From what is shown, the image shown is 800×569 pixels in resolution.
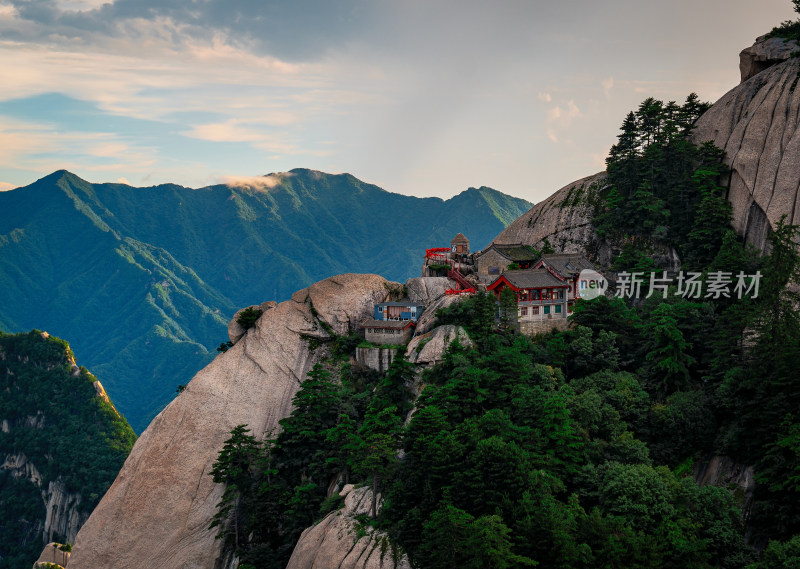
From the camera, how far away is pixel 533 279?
59.6 metres

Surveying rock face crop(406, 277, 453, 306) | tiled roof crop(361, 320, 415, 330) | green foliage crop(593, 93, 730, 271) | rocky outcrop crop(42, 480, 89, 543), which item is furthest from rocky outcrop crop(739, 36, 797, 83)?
rocky outcrop crop(42, 480, 89, 543)

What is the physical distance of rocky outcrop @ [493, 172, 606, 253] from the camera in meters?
71.7

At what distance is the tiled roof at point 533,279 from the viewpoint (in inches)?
2311

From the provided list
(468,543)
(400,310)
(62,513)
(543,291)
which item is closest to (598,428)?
(468,543)

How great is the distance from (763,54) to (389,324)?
157 feet

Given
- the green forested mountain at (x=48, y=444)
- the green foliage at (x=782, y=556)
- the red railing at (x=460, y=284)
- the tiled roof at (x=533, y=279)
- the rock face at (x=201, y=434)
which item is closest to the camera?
the green foliage at (x=782, y=556)

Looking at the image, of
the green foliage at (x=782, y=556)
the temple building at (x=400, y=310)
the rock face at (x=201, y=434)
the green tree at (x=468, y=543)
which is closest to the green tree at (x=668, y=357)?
the green foliage at (x=782, y=556)

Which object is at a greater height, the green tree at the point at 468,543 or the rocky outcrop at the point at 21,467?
the green tree at the point at 468,543

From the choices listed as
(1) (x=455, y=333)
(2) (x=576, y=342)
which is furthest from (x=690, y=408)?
(1) (x=455, y=333)

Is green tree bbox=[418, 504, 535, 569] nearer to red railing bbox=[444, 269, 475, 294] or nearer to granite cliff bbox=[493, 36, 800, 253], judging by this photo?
red railing bbox=[444, 269, 475, 294]

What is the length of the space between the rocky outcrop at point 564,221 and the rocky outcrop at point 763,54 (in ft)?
59.3

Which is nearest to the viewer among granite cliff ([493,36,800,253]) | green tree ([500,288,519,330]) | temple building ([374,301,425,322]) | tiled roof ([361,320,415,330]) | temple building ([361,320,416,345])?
granite cliff ([493,36,800,253])

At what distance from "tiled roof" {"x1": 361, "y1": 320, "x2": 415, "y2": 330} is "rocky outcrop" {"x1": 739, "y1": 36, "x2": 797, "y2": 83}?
1766 inches

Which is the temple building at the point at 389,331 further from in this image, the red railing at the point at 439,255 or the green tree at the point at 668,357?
the green tree at the point at 668,357
